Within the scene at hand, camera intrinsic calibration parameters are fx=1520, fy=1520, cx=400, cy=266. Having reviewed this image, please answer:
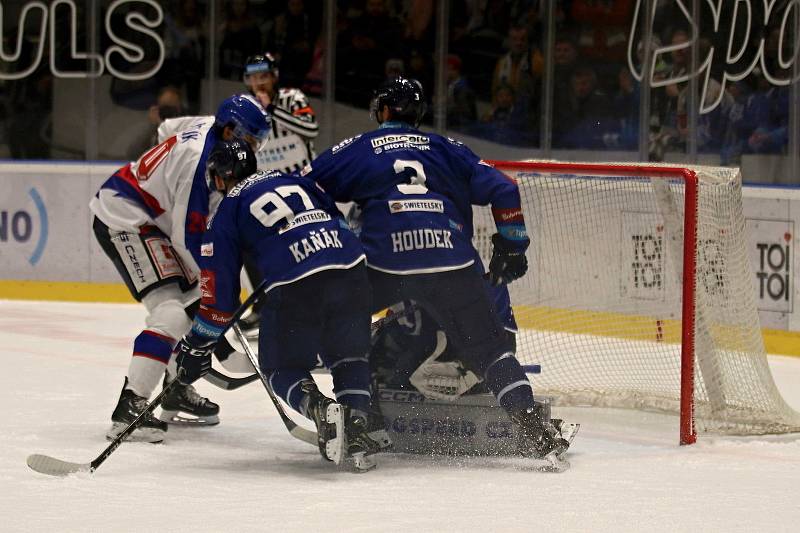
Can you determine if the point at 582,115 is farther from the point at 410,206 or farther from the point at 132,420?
the point at 132,420

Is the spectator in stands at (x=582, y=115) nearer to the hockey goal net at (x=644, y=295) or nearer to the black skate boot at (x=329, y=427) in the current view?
the hockey goal net at (x=644, y=295)

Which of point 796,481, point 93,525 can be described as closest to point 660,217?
point 796,481

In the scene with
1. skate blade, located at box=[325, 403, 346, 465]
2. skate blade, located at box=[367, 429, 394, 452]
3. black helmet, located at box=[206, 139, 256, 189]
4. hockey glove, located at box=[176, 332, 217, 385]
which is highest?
black helmet, located at box=[206, 139, 256, 189]

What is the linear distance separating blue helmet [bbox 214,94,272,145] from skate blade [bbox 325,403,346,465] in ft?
3.16

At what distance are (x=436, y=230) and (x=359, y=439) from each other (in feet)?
2.06

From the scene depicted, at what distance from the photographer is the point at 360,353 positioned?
4.16 m

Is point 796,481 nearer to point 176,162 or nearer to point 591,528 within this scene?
point 591,528

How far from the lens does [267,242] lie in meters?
4.16

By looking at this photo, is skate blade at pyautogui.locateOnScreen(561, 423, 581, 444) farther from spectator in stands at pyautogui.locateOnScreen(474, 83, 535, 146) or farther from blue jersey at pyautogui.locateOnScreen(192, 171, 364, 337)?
spectator in stands at pyautogui.locateOnScreen(474, 83, 535, 146)

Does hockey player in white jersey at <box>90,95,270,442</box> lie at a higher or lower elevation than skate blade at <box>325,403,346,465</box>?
higher

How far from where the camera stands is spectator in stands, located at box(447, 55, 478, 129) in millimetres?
8875

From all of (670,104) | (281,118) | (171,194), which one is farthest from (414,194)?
(670,104)

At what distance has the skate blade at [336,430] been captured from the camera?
4004mm

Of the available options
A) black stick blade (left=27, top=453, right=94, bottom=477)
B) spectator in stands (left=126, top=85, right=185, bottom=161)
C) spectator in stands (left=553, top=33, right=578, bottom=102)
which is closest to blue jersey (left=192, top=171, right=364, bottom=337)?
black stick blade (left=27, top=453, right=94, bottom=477)
